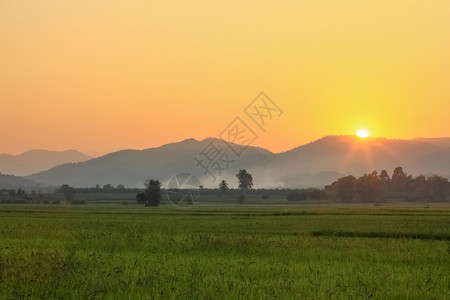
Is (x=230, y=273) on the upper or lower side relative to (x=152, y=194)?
lower

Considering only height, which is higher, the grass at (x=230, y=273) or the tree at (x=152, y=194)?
the tree at (x=152, y=194)

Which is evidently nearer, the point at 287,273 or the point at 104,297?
the point at 104,297

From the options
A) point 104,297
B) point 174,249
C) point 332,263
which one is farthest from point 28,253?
point 332,263

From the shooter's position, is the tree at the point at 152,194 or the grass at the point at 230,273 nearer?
the grass at the point at 230,273

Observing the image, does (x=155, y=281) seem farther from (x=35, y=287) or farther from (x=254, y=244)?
(x=254, y=244)

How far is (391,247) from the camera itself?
28.2 meters

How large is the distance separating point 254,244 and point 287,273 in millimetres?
11021

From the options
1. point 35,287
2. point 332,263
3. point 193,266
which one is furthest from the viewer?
point 332,263

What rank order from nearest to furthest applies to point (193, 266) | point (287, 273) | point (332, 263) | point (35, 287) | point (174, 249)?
point (35, 287), point (287, 273), point (193, 266), point (332, 263), point (174, 249)

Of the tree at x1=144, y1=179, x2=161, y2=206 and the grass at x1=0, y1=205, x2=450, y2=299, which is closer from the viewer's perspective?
the grass at x1=0, y1=205, x2=450, y2=299

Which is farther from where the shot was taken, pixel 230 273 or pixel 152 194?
pixel 152 194

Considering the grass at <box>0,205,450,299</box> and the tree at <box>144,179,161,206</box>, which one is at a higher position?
the tree at <box>144,179,161,206</box>

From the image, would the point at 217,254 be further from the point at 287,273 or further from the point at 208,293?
the point at 208,293

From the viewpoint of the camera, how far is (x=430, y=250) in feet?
87.1
